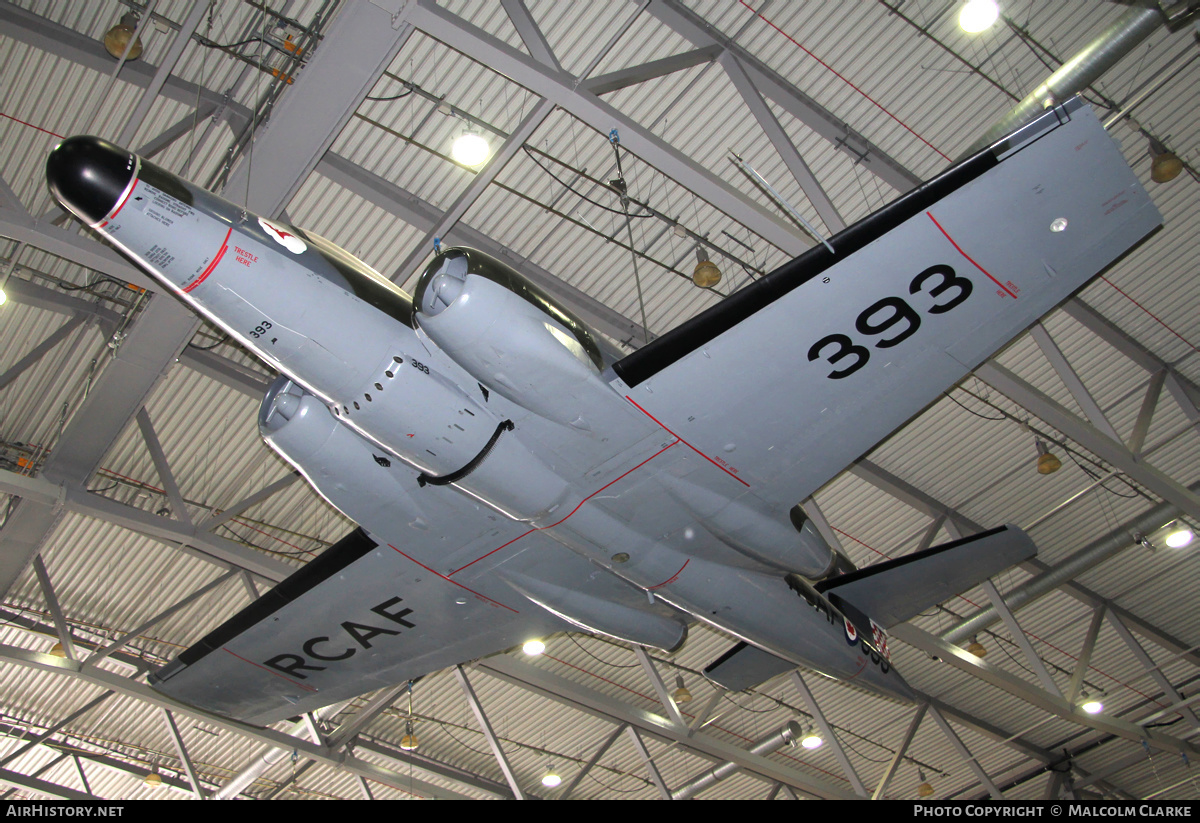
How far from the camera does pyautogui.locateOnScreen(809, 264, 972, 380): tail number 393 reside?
22.4 ft

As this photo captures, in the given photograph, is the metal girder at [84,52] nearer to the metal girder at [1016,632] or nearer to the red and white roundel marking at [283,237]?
the red and white roundel marking at [283,237]

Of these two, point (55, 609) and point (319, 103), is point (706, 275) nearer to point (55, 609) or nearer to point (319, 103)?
point (319, 103)

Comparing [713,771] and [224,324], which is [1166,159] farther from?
[713,771]

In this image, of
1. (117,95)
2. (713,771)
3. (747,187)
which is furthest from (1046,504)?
(117,95)

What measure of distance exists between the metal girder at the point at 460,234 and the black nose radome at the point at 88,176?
19.4ft

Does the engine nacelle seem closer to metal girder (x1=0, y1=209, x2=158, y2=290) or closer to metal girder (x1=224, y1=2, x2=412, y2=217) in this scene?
metal girder (x1=224, y1=2, x2=412, y2=217)

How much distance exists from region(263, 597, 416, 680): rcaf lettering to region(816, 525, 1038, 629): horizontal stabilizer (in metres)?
5.34

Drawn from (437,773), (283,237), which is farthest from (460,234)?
(437,773)

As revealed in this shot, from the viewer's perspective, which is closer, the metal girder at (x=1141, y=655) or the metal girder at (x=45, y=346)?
the metal girder at (x=45, y=346)

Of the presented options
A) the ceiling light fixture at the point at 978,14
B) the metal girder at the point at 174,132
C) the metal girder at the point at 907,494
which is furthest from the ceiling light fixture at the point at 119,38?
the metal girder at the point at 907,494

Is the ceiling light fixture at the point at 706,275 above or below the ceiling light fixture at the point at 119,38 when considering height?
below

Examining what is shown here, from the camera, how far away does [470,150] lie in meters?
10.5

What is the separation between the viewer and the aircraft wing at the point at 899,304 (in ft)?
21.0

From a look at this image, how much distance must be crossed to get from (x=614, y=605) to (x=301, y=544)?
883 cm
